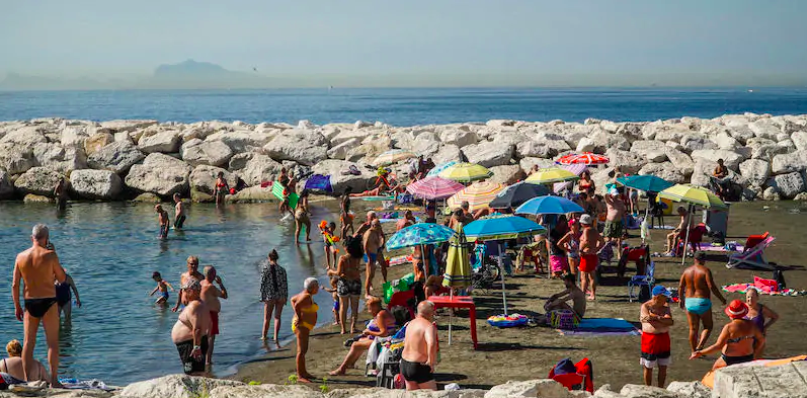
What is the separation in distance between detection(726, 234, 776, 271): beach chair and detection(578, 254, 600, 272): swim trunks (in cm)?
401

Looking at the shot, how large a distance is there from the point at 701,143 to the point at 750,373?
84.7 ft

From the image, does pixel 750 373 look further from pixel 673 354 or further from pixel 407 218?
pixel 407 218

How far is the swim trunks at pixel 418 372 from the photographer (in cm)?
921

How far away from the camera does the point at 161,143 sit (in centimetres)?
3306

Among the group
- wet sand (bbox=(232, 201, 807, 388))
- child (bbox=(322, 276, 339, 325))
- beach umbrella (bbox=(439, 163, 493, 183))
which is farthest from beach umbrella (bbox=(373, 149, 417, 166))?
child (bbox=(322, 276, 339, 325))

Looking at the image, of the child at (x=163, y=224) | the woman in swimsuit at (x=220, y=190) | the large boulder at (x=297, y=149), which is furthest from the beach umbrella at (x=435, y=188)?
the large boulder at (x=297, y=149)

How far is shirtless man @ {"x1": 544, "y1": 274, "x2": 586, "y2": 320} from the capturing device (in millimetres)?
13406

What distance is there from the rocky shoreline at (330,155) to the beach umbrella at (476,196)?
9314 mm

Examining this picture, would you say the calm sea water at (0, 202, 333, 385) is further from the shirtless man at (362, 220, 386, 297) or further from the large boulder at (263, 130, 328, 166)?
the large boulder at (263, 130, 328, 166)

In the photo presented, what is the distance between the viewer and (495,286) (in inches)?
651

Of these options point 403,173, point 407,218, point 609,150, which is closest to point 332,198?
point 403,173

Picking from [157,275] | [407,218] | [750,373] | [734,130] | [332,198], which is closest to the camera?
[750,373]

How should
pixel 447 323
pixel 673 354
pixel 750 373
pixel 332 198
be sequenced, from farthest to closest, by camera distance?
pixel 332 198 → pixel 447 323 → pixel 673 354 → pixel 750 373

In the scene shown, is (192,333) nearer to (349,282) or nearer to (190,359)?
(190,359)
